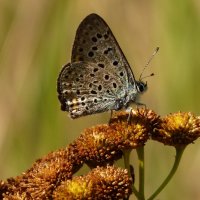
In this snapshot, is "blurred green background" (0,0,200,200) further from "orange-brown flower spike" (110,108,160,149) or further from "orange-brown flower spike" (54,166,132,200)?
"orange-brown flower spike" (54,166,132,200)

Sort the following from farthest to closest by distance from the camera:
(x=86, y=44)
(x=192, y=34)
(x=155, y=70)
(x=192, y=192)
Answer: (x=155, y=70), (x=192, y=34), (x=192, y=192), (x=86, y=44)

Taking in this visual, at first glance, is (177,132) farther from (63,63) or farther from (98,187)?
(63,63)

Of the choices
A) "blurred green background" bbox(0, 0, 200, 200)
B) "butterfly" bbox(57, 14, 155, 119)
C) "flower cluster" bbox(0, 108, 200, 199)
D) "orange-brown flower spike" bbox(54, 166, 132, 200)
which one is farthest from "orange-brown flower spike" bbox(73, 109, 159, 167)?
"blurred green background" bbox(0, 0, 200, 200)

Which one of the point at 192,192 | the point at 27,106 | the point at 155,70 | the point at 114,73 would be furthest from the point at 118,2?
the point at 114,73

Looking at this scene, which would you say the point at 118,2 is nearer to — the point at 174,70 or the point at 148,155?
the point at 174,70

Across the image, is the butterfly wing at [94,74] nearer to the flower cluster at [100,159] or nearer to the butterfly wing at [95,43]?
→ the butterfly wing at [95,43]
